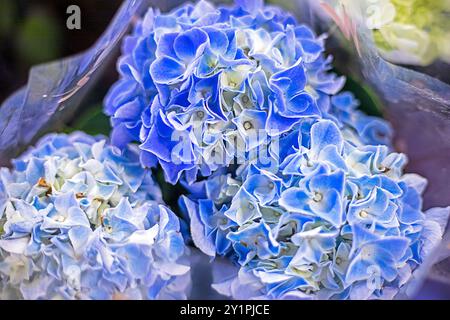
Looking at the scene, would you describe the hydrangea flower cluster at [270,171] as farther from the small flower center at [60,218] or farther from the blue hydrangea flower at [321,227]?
the small flower center at [60,218]

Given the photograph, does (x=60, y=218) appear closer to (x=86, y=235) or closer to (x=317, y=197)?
(x=86, y=235)

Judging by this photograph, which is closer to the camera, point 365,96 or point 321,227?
point 321,227

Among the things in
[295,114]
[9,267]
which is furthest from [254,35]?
[9,267]

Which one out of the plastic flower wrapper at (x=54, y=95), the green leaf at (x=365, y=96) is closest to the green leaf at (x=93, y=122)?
the plastic flower wrapper at (x=54, y=95)

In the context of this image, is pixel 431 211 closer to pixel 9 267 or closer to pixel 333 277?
pixel 333 277

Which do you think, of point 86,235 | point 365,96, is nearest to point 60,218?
point 86,235

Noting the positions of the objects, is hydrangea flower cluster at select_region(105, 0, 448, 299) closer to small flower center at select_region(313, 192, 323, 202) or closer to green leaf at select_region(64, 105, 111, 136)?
small flower center at select_region(313, 192, 323, 202)
